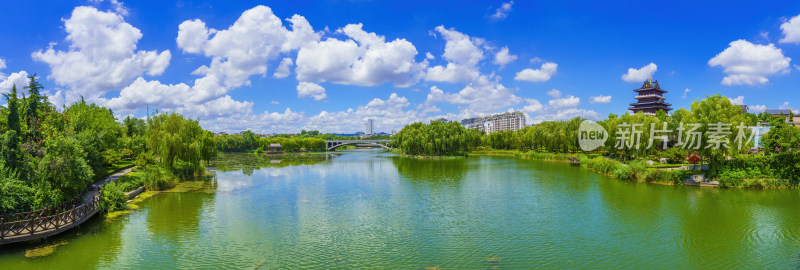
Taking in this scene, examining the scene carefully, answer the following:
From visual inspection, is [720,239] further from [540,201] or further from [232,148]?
[232,148]

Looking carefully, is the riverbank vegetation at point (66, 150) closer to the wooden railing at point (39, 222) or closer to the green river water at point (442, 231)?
the wooden railing at point (39, 222)

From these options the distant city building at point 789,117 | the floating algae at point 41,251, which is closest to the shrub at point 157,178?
the floating algae at point 41,251

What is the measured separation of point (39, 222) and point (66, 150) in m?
4.80

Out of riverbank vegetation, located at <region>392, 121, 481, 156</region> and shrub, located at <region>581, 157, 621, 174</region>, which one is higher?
riverbank vegetation, located at <region>392, 121, 481, 156</region>

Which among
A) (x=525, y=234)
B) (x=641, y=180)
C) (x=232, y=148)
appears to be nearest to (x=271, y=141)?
(x=232, y=148)

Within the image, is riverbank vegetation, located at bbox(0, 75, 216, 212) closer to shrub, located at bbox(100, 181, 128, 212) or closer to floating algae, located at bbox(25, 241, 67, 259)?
shrub, located at bbox(100, 181, 128, 212)

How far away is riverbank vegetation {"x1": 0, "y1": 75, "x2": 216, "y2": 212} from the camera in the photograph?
18859mm

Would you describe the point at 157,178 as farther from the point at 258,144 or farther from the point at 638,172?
the point at 258,144

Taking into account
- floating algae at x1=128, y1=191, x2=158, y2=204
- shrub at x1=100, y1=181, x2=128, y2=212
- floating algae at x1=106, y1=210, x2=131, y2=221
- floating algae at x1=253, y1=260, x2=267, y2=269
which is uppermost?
shrub at x1=100, y1=181, x2=128, y2=212

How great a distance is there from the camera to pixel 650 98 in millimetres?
95062

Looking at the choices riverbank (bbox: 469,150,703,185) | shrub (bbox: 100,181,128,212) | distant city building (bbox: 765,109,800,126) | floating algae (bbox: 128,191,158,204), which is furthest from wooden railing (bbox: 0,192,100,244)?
distant city building (bbox: 765,109,800,126)

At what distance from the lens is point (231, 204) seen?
26703 mm

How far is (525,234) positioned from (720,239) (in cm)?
873

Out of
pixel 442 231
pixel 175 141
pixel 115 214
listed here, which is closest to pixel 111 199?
pixel 115 214
